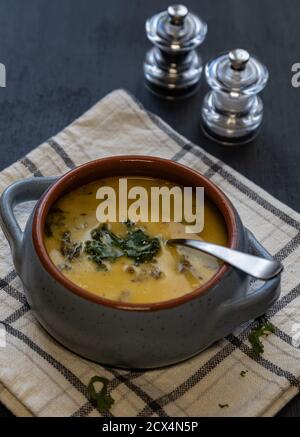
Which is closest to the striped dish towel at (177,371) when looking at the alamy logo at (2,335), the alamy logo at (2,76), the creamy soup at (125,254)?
the alamy logo at (2,335)

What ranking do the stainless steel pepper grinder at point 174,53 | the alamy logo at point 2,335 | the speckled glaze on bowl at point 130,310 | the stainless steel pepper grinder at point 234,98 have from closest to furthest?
the speckled glaze on bowl at point 130,310
the alamy logo at point 2,335
the stainless steel pepper grinder at point 234,98
the stainless steel pepper grinder at point 174,53

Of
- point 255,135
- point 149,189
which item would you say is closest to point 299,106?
point 255,135

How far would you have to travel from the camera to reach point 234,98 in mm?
1957

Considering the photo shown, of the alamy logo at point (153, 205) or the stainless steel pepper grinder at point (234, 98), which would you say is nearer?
the alamy logo at point (153, 205)

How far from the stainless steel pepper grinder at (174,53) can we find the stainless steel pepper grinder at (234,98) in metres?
0.10

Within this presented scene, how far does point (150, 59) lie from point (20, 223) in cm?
63

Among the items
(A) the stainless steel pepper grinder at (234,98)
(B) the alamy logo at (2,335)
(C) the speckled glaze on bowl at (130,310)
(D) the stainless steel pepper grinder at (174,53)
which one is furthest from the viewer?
(D) the stainless steel pepper grinder at (174,53)

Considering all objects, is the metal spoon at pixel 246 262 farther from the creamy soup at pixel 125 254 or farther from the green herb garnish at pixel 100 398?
the green herb garnish at pixel 100 398

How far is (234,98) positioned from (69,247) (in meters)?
0.63

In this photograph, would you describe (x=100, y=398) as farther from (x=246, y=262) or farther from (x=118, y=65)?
(x=118, y=65)

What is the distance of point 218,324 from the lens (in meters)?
1.47

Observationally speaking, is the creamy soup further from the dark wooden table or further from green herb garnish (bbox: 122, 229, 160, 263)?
the dark wooden table

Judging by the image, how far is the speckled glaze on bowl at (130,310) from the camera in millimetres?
1407
